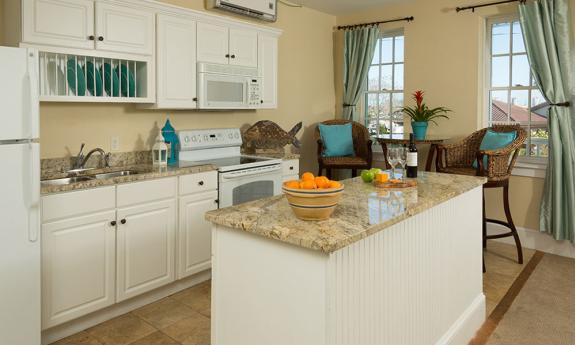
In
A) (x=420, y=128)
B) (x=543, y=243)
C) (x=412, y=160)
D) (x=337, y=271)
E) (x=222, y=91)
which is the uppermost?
(x=222, y=91)

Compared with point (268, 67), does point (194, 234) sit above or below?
below

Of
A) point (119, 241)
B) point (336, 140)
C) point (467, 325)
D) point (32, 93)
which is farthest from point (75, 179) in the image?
point (336, 140)

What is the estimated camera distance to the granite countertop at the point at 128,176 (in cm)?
254

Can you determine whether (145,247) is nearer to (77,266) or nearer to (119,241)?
(119,241)

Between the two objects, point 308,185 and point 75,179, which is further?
point 75,179

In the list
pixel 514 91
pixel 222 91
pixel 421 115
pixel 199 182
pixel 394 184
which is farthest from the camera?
pixel 421 115

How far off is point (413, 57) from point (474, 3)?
2.62 ft

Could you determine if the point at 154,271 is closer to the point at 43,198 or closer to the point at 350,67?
the point at 43,198

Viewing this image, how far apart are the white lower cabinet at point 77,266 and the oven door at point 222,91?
1.37 m

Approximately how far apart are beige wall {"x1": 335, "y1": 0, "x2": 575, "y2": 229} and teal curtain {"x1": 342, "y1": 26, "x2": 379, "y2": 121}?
28 centimetres

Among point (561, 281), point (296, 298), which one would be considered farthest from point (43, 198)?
point (561, 281)

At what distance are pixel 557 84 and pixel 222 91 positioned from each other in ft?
9.64

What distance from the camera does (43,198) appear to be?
246 centimetres

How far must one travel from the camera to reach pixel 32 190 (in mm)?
2273
